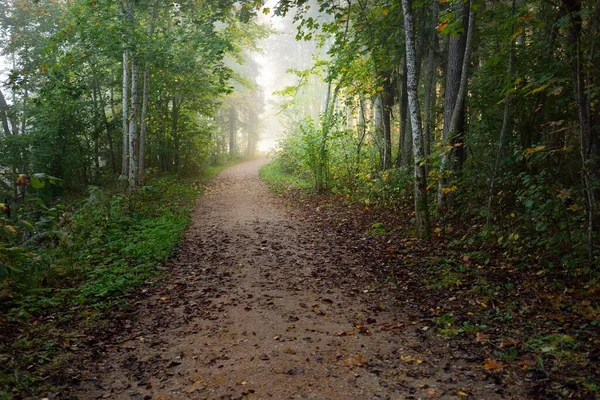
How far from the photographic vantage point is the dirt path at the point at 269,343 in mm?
3764

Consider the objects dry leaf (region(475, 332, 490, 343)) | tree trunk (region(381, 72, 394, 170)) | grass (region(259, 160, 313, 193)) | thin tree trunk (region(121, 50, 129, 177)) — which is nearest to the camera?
dry leaf (region(475, 332, 490, 343))

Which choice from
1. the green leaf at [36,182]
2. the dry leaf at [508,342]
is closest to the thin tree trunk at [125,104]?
the green leaf at [36,182]

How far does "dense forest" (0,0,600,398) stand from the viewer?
5402 millimetres

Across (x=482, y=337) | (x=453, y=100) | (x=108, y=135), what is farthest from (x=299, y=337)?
(x=108, y=135)

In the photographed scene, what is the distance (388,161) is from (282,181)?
297 inches

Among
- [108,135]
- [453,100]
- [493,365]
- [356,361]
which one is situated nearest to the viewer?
[493,365]

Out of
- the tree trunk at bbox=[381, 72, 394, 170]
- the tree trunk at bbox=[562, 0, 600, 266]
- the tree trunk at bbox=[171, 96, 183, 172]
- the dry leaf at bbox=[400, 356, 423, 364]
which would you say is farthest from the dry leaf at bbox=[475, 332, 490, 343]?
the tree trunk at bbox=[171, 96, 183, 172]

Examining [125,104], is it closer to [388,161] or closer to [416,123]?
[388,161]

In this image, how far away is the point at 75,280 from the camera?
21.2ft

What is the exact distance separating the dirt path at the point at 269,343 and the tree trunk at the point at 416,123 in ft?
5.72

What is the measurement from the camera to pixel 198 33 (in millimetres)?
11078

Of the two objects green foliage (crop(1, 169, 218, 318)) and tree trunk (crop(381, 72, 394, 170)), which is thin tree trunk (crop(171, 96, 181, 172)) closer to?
green foliage (crop(1, 169, 218, 318))

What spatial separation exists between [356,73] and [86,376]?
11.7 meters

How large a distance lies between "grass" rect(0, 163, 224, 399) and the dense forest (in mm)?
32
